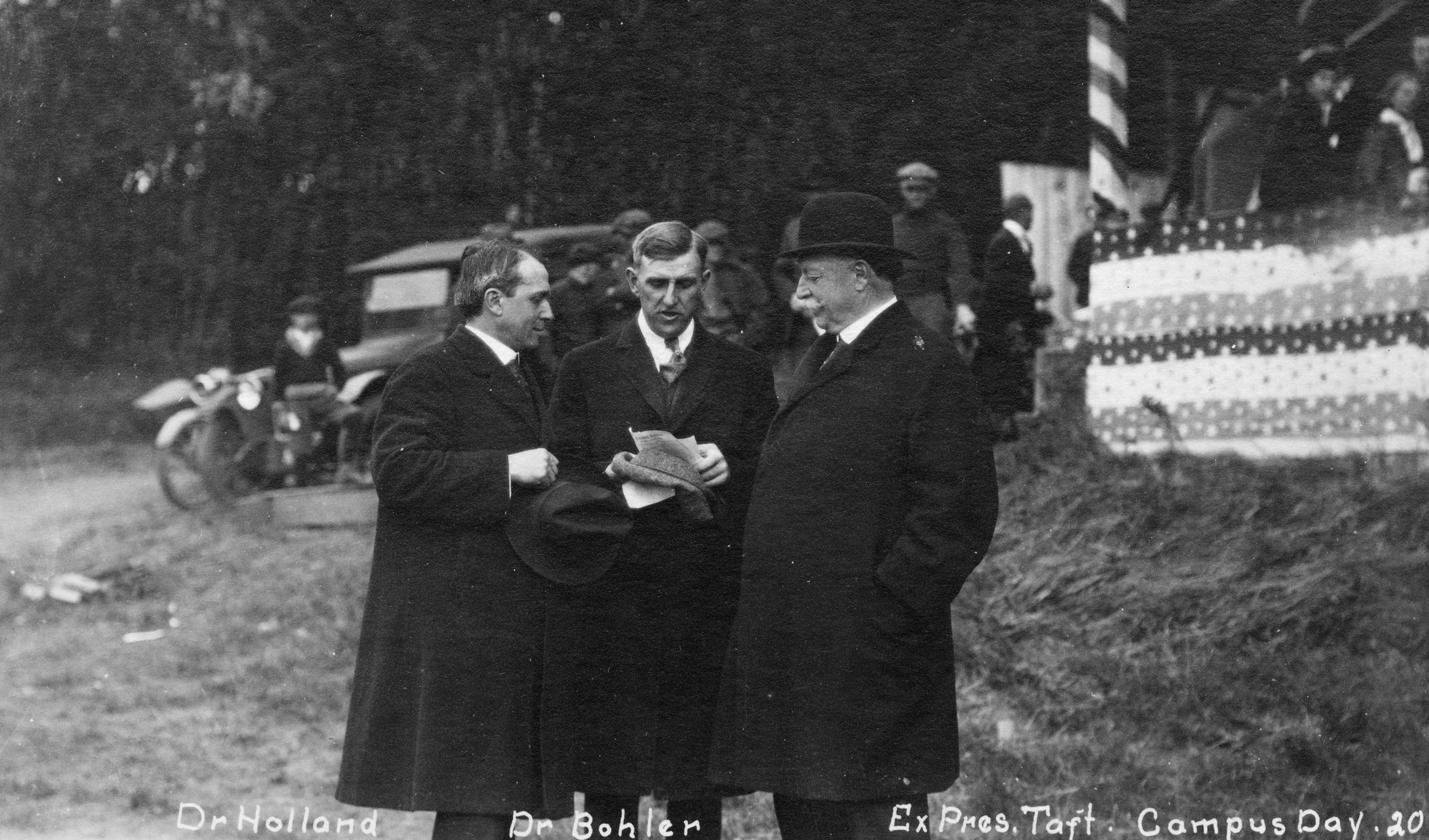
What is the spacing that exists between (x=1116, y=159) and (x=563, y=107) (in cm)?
252

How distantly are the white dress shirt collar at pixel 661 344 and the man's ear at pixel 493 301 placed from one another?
43cm

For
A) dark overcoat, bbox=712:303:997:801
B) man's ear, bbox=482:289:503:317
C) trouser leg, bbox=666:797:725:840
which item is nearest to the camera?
dark overcoat, bbox=712:303:997:801

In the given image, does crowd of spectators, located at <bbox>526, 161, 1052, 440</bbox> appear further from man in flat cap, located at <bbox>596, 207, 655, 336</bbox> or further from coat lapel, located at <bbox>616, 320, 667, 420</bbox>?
coat lapel, located at <bbox>616, 320, 667, 420</bbox>

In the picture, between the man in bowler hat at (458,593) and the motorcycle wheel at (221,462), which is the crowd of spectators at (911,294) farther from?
the man in bowler hat at (458,593)

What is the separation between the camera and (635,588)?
3947mm

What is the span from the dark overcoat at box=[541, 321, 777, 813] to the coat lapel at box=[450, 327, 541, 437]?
0.18m

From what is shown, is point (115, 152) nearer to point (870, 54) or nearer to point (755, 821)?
point (870, 54)

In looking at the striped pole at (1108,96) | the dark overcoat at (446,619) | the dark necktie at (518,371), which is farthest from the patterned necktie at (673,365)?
the striped pole at (1108,96)

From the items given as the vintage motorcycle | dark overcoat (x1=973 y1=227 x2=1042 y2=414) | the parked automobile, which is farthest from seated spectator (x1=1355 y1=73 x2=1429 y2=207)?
the vintage motorcycle

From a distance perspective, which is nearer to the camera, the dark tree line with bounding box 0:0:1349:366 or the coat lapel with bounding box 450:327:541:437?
the coat lapel with bounding box 450:327:541:437

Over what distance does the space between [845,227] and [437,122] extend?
437 cm

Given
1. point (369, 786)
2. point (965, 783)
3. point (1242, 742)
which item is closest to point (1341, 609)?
point (1242, 742)

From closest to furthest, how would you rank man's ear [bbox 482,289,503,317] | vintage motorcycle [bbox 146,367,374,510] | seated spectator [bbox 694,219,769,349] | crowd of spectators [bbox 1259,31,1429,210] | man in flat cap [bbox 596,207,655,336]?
man's ear [bbox 482,289,503,317]
crowd of spectators [bbox 1259,31,1429,210]
man in flat cap [bbox 596,207,655,336]
seated spectator [bbox 694,219,769,349]
vintage motorcycle [bbox 146,367,374,510]

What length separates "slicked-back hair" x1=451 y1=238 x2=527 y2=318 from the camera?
3674 millimetres
